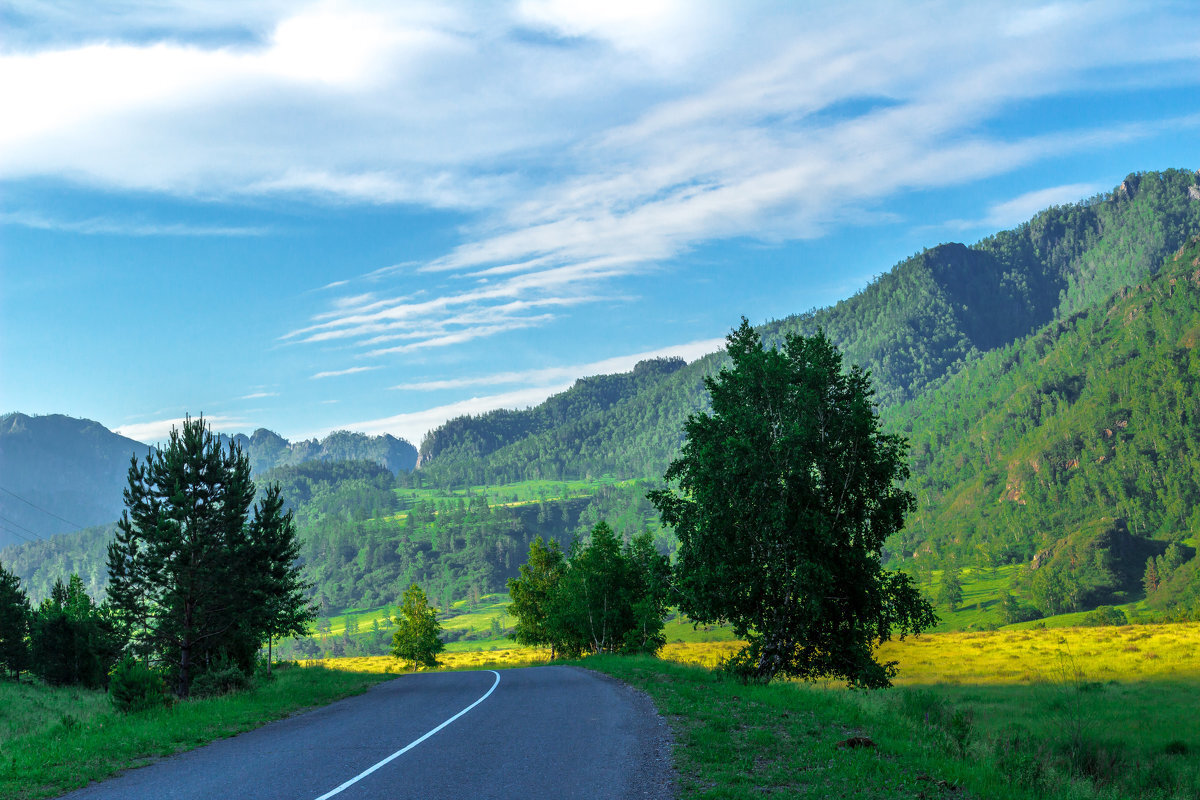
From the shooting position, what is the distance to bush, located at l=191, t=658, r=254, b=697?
31.0m

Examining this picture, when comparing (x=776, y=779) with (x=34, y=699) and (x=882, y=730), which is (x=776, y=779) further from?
(x=34, y=699)

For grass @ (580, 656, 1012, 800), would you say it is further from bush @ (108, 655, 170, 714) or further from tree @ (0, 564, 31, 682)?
tree @ (0, 564, 31, 682)

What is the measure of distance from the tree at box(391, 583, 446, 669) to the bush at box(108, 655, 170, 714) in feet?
225

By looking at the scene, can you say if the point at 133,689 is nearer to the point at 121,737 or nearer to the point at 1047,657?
the point at 121,737

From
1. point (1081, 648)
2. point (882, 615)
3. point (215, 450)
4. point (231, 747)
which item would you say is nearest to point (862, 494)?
point (882, 615)

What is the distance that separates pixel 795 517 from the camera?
3014cm

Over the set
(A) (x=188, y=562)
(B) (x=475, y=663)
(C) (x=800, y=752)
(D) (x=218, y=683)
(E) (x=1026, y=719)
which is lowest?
(B) (x=475, y=663)

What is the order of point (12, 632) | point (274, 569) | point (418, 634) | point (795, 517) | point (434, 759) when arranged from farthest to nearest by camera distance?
point (418, 634) < point (12, 632) < point (274, 569) < point (795, 517) < point (434, 759)

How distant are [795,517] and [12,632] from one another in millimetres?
68889

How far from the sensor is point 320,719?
2142cm

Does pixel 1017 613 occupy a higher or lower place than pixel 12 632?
lower

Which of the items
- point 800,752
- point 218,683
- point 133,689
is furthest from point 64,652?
point 800,752

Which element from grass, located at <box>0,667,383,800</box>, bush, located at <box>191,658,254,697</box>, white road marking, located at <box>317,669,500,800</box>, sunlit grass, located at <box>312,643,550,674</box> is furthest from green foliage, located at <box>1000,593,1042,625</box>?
white road marking, located at <box>317,669,500,800</box>

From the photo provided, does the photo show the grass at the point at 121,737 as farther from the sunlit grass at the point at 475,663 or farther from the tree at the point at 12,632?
the sunlit grass at the point at 475,663
